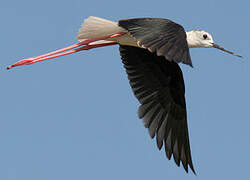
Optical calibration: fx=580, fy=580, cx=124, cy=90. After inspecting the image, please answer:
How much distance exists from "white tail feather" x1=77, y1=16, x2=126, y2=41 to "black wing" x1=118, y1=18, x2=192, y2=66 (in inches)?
18.7

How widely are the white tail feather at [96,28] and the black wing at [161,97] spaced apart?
2.24 feet

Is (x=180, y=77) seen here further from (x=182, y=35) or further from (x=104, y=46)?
(x=182, y=35)

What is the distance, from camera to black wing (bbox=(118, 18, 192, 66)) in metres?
5.90

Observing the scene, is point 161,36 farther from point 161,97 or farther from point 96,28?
point 161,97

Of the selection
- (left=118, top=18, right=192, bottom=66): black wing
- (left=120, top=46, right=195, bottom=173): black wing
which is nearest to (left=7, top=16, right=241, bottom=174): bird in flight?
(left=120, top=46, right=195, bottom=173): black wing

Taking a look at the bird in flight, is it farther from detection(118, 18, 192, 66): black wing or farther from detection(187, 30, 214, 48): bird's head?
detection(118, 18, 192, 66): black wing

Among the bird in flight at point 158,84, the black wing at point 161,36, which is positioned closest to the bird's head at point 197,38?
the bird in flight at point 158,84

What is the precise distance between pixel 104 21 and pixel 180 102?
6.22 ft

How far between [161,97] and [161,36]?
91.5 inches

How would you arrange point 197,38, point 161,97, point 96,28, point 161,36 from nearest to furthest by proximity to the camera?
1. point 161,36
2. point 96,28
3. point 197,38
4. point 161,97

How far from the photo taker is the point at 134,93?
8.34 metres

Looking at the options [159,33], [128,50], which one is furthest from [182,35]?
[128,50]

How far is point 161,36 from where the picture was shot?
6.28 m

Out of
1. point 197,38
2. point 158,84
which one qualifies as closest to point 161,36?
point 197,38
